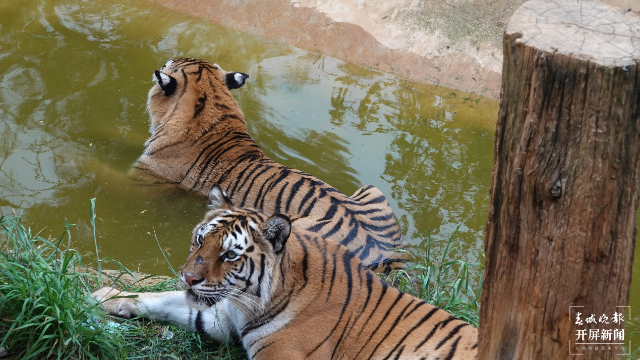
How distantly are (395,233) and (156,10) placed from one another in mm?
5234

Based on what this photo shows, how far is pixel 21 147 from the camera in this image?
5.89 m

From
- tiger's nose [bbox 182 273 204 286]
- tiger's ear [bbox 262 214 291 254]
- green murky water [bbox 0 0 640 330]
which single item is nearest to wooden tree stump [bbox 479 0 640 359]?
tiger's ear [bbox 262 214 291 254]

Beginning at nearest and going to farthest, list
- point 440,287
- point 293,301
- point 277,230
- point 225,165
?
point 277,230, point 293,301, point 440,287, point 225,165

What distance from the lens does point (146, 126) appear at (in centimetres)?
644

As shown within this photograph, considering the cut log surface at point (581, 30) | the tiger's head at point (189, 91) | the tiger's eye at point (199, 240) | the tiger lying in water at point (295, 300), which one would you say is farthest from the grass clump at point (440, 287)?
the tiger's head at point (189, 91)

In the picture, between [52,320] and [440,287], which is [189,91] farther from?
[52,320]

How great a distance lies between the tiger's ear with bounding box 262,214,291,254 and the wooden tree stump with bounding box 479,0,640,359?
1181 mm

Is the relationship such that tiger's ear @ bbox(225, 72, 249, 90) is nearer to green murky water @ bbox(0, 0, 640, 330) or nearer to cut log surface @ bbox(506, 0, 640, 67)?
green murky water @ bbox(0, 0, 640, 330)

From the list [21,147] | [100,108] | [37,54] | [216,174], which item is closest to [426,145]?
[216,174]

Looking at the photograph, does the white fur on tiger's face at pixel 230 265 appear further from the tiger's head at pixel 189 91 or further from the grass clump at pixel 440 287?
the tiger's head at pixel 189 91

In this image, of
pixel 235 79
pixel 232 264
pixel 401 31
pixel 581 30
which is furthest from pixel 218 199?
pixel 401 31

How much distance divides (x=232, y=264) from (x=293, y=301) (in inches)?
14.3

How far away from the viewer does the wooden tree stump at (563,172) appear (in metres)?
2.02

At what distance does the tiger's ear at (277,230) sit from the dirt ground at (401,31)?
4490 millimetres
